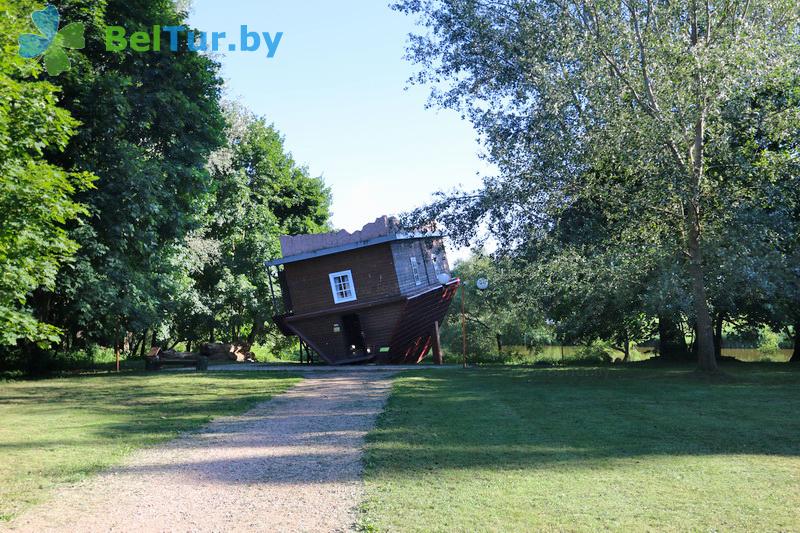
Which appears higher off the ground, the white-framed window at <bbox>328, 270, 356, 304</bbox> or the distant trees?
the distant trees

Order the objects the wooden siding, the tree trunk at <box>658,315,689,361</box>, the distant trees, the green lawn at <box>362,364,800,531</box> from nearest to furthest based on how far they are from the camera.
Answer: the green lawn at <box>362,364,800,531</box>
the distant trees
the tree trunk at <box>658,315,689,361</box>
the wooden siding

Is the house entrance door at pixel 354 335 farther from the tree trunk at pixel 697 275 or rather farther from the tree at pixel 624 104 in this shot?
the tree trunk at pixel 697 275

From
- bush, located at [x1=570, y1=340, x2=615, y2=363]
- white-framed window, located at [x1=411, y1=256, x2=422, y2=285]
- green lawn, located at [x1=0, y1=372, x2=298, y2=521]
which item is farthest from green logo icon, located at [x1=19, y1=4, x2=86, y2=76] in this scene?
bush, located at [x1=570, y1=340, x2=615, y2=363]

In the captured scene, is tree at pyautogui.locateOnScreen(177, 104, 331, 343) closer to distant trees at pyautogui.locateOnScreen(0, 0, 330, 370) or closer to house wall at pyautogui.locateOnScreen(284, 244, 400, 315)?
house wall at pyautogui.locateOnScreen(284, 244, 400, 315)

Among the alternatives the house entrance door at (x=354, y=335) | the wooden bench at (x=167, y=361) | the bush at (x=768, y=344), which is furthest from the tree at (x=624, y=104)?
the bush at (x=768, y=344)

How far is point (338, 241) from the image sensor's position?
2992 centimetres

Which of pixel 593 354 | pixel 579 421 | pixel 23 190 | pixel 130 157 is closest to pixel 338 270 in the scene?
pixel 130 157

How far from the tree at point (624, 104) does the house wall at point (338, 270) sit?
373 inches

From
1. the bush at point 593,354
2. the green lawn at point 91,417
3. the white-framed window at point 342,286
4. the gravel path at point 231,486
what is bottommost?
the bush at point 593,354

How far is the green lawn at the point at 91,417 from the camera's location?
874 cm

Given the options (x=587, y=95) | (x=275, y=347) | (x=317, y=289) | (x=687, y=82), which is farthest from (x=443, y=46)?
(x=275, y=347)

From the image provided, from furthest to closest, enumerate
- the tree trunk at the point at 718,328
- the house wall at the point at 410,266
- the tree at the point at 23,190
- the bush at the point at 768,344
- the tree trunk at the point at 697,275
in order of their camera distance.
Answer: the bush at the point at 768,344 → the house wall at the point at 410,266 → the tree trunk at the point at 718,328 → the tree trunk at the point at 697,275 → the tree at the point at 23,190

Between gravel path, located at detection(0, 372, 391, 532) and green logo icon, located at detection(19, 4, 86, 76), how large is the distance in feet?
37.2

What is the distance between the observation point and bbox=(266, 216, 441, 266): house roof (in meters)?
29.2
